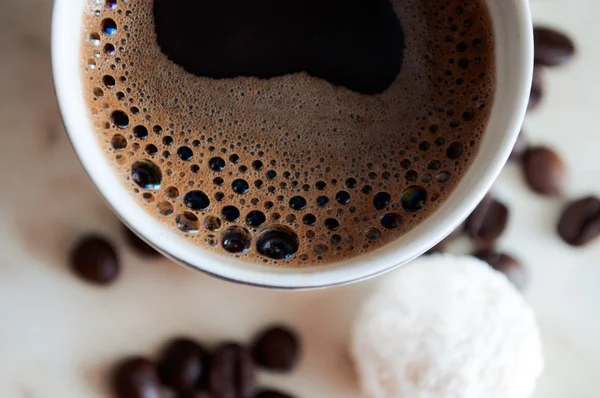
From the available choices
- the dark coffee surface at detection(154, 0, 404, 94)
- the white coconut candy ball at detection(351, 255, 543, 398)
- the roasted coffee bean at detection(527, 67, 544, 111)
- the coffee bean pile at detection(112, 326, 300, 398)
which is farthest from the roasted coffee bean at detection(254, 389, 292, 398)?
the roasted coffee bean at detection(527, 67, 544, 111)

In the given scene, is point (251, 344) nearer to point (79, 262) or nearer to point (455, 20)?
point (79, 262)

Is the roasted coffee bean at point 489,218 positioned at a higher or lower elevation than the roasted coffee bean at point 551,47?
lower

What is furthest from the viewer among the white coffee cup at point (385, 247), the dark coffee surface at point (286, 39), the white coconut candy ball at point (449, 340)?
the white coconut candy ball at point (449, 340)

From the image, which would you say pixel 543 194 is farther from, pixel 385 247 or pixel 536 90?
pixel 385 247

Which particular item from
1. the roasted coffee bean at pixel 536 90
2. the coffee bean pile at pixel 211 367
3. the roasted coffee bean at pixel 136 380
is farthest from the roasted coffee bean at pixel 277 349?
the roasted coffee bean at pixel 536 90

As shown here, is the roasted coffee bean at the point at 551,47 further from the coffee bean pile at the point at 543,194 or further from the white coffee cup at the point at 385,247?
the white coffee cup at the point at 385,247

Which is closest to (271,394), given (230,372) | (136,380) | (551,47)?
(230,372)

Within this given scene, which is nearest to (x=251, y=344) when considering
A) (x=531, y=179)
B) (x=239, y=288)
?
(x=239, y=288)
